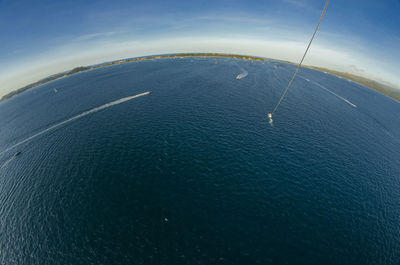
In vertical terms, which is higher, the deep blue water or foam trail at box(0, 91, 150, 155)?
foam trail at box(0, 91, 150, 155)

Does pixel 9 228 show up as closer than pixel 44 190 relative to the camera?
Yes

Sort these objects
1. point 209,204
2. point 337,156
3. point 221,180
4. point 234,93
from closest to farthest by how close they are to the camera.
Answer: point 209,204 → point 221,180 → point 337,156 → point 234,93

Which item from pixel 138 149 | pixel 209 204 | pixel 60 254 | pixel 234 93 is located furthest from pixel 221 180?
pixel 234 93

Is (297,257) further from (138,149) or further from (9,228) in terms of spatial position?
(9,228)

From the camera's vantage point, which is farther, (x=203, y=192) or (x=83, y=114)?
(x=83, y=114)

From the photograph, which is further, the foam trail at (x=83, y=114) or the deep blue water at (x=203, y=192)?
the foam trail at (x=83, y=114)

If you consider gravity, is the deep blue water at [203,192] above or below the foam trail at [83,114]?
below

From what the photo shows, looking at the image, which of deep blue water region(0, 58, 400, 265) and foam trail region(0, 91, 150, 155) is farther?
foam trail region(0, 91, 150, 155)

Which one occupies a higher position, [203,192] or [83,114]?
[83,114]
